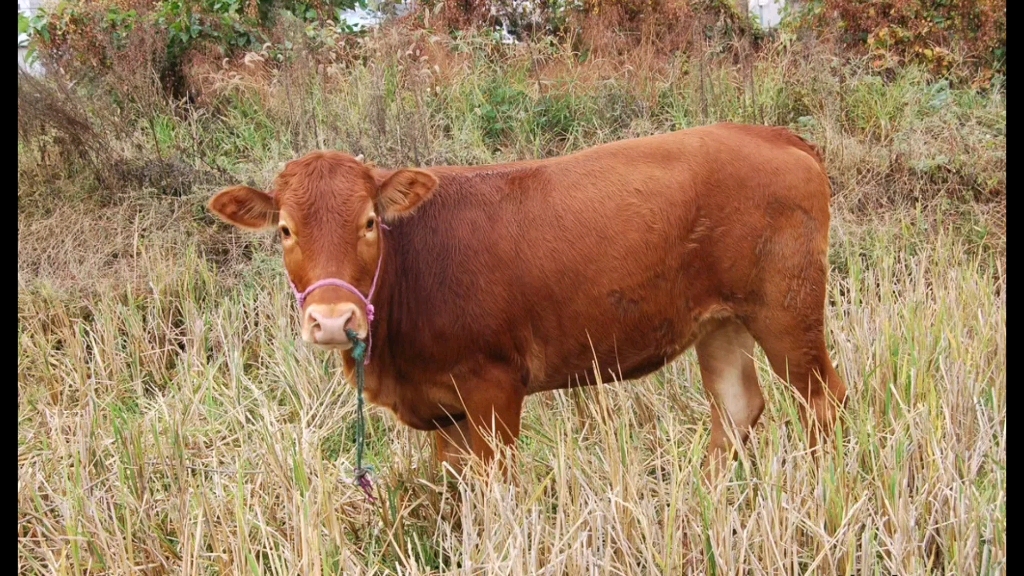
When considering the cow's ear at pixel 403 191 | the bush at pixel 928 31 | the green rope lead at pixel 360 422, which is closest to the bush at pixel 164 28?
the bush at pixel 928 31

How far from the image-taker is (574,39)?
9.87 m

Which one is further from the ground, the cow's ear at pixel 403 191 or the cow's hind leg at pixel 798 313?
the cow's ear at pixel 403 191

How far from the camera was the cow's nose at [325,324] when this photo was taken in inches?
119

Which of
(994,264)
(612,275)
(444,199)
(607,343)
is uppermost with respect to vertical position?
(444,199)

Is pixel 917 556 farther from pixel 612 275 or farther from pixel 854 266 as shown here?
pixel 854 266

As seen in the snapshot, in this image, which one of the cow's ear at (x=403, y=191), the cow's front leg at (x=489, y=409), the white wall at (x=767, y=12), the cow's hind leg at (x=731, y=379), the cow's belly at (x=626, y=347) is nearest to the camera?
the cow's ear at (x=403, y=191)

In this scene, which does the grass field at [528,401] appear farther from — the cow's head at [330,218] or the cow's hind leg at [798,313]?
the cow's head at [330,218]

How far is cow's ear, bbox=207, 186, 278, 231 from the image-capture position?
339cm

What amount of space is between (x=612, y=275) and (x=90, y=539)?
209cm

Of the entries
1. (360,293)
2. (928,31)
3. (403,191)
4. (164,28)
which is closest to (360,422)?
(360,293)

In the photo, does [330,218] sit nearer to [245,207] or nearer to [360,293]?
[360,293]

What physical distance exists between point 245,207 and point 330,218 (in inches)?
16.0

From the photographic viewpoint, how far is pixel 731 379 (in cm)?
437

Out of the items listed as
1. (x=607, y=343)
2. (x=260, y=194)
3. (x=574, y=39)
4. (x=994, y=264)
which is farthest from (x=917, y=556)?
(x=574, y=39)
